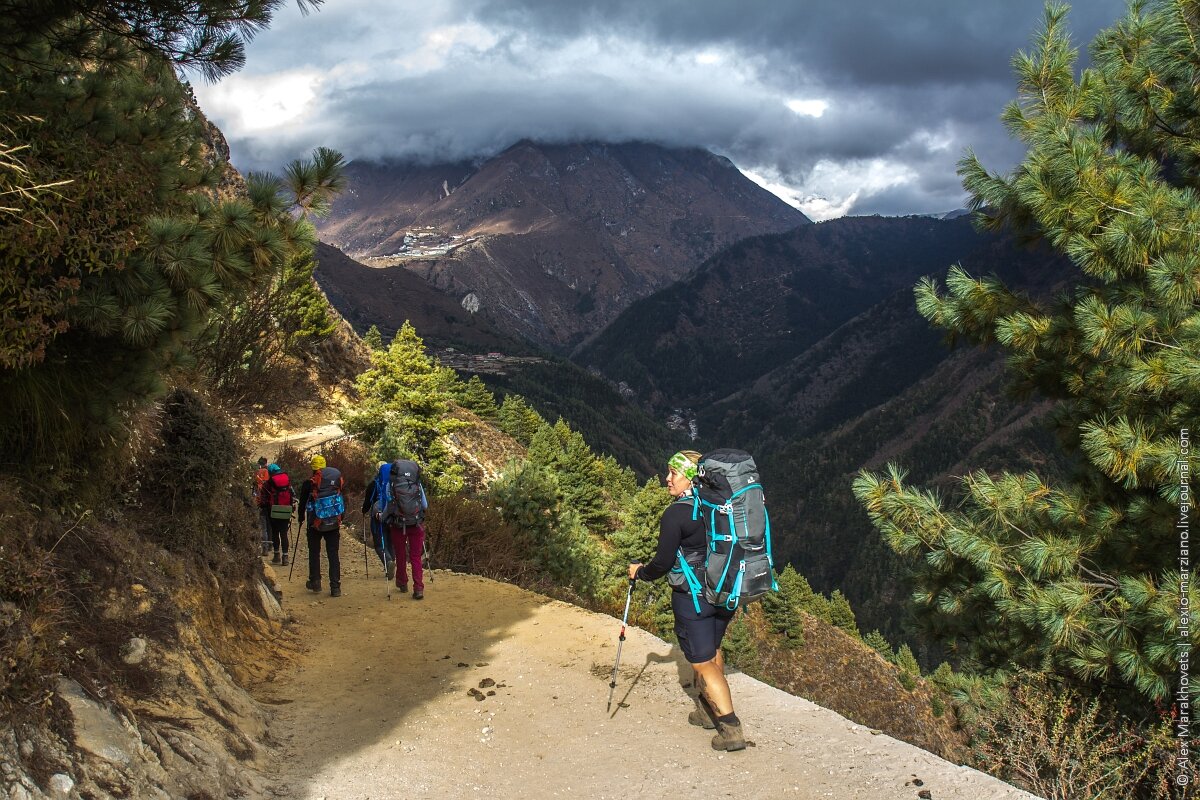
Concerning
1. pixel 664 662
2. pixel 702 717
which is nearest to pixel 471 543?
pixel 664 662

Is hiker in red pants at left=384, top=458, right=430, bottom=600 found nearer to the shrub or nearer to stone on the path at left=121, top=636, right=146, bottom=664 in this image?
stone on the path at left=121, top=636, right=146, bottom=664

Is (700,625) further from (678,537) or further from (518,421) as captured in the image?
(518,421)

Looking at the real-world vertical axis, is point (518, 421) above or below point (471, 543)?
above

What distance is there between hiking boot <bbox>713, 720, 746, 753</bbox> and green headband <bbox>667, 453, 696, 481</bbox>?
188 cm

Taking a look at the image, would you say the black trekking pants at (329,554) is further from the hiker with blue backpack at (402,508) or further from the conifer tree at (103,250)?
the conifer tree at (103,250)

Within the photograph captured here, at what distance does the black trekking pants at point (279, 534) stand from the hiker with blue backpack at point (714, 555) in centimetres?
832

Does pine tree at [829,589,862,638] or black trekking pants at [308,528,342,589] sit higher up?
black trekking pants at [308,528,342,589]

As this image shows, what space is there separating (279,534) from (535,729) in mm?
7574

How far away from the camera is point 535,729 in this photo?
627cm

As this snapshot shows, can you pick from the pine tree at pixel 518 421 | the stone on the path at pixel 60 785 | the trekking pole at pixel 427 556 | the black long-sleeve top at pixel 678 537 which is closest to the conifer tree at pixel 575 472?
the pine tree at pixel 518 421

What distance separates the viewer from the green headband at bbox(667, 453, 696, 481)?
5676mm

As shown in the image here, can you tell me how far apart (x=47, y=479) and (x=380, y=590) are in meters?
5.49

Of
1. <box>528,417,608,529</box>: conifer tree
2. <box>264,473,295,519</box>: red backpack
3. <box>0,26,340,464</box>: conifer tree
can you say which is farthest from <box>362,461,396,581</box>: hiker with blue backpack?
<box>528,417,608,529</box>: conifer tree

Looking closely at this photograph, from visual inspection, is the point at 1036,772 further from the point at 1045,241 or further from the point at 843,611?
the point at 843,611
